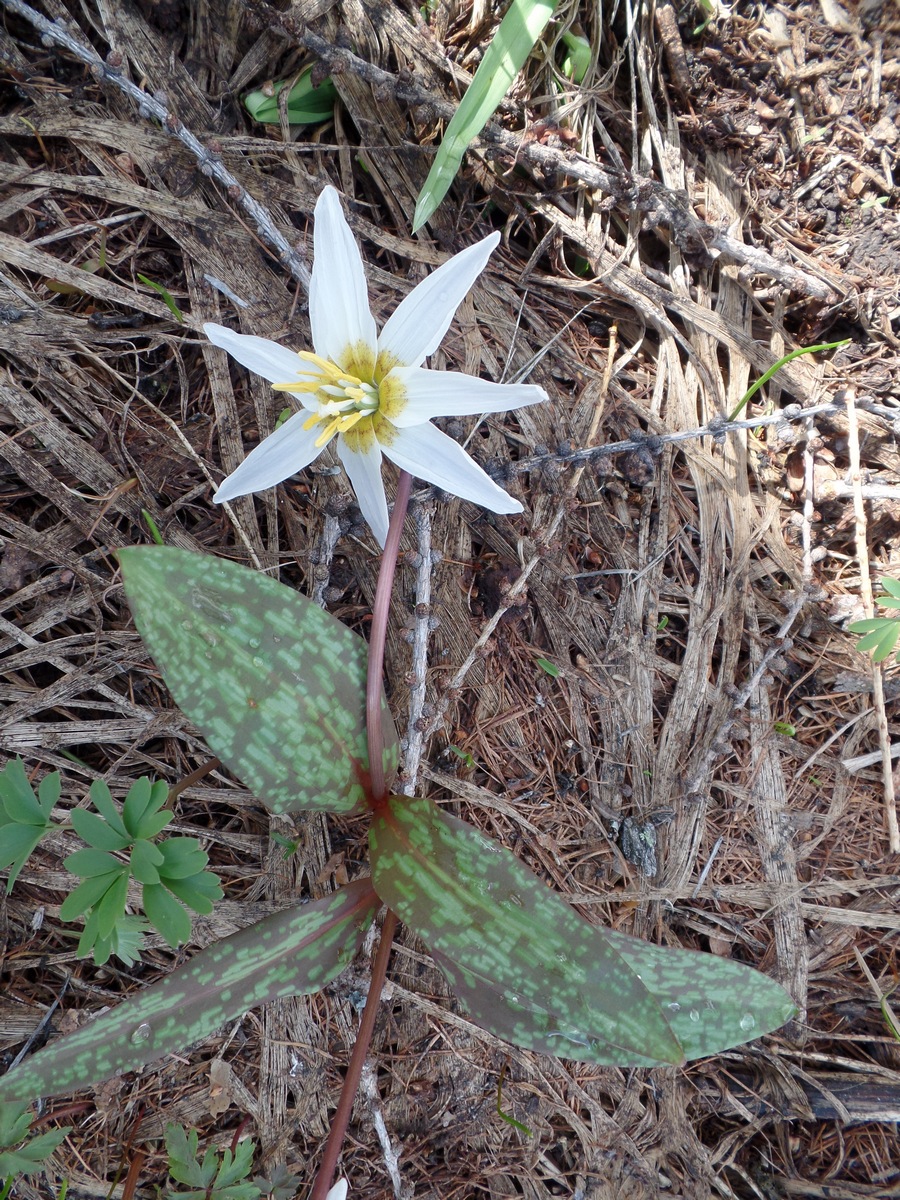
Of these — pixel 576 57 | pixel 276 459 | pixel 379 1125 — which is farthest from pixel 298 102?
pixel 379 1125

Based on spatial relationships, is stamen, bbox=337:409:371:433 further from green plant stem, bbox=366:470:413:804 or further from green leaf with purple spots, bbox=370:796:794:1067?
green leaf with purple spots, bbox=370:796:794:1067

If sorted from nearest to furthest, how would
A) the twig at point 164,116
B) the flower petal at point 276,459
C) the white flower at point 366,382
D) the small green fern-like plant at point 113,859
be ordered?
the small green fern-like plant at point 113,859, the white flower at point 366,382, the flower petal at point 276,459, the twig at point 164,116

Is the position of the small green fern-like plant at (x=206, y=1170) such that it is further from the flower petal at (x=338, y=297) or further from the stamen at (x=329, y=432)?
the flower petal at (x=338, y=297)

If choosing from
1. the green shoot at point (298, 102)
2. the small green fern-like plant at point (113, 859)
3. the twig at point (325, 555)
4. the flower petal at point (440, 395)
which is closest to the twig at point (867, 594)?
the flower petal at point (440, 395)

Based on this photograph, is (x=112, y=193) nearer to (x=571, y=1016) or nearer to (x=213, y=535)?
(x=213, y=535)

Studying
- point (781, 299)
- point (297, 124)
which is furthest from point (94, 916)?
point (781, 299)

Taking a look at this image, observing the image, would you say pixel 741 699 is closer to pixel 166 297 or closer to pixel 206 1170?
pixel 206 1170

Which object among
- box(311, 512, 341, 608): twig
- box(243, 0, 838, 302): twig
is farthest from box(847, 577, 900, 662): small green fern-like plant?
box(311, 512, 341, 608): twig
